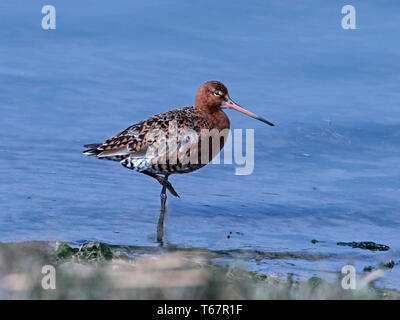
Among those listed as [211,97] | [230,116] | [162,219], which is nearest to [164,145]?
[162,219]

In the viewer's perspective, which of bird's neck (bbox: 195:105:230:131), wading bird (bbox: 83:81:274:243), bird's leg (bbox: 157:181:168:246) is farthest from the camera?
bird's neck (bbox: 195:105:230:131)

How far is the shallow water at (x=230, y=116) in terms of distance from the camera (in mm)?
8750

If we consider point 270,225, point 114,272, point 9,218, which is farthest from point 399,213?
point 114,272

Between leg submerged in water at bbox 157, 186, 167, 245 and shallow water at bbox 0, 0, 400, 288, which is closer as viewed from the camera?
leg submerged in water at bbox 157, 186, 167, 245

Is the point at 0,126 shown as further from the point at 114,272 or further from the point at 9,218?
the point at 114,272

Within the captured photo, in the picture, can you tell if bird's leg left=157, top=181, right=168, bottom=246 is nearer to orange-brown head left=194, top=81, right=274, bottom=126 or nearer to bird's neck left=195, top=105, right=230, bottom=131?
bird's neck left=195, top=105, right=230, bottom=131

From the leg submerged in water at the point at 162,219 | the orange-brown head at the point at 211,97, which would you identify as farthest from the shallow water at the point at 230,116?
the orange-brown head at the point at 211,97

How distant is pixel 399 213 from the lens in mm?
9492

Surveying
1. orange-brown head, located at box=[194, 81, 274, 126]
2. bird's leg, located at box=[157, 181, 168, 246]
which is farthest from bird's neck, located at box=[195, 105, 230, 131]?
bird's leg, located at box=[157, 181, 168, 246]

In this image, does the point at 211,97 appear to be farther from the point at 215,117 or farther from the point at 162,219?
the point at 162,219

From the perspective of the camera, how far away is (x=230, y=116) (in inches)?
456

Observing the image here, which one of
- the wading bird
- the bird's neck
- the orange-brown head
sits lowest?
the wading bird

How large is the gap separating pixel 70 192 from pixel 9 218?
3.15 feet

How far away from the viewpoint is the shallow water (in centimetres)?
875
